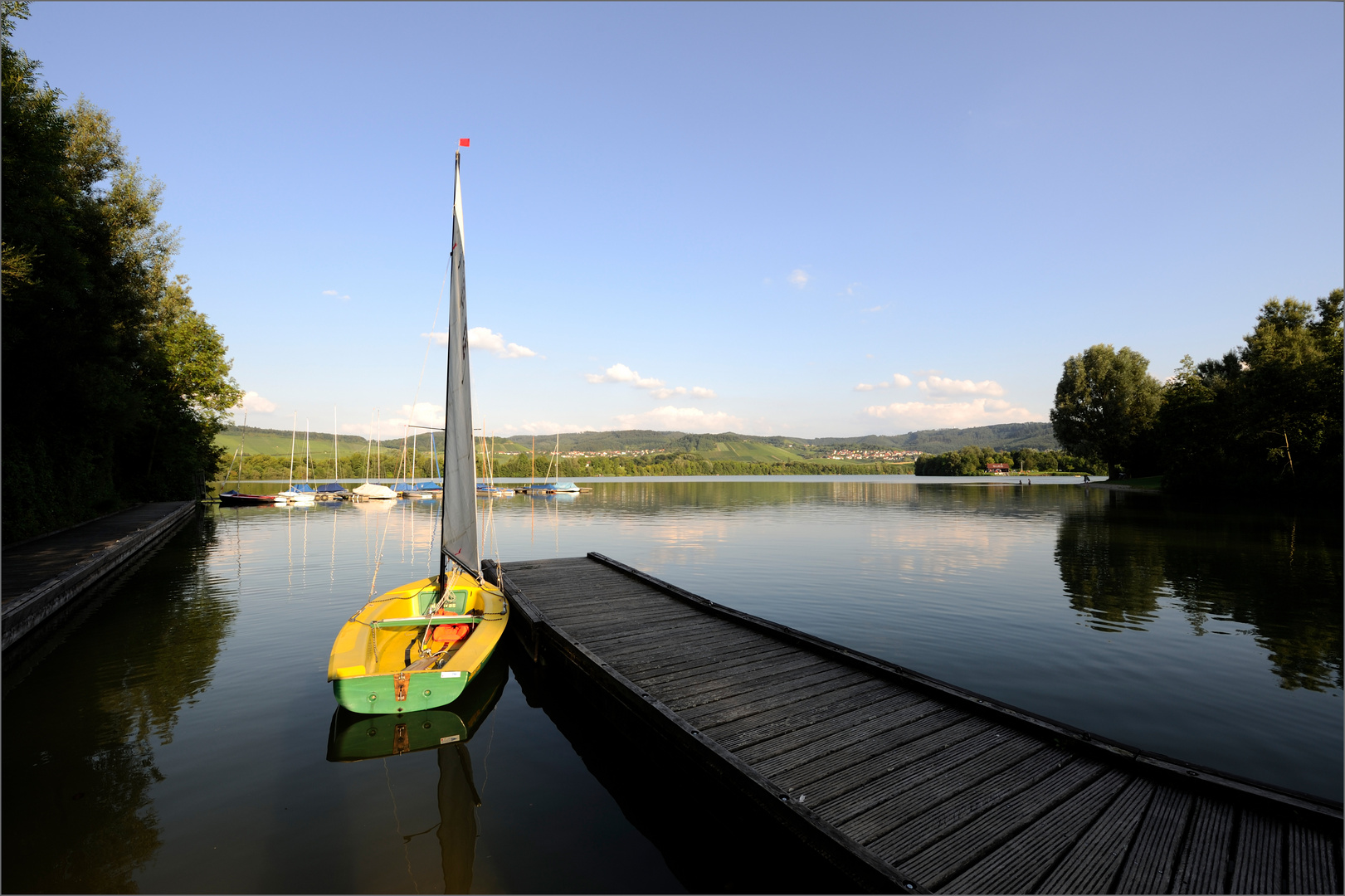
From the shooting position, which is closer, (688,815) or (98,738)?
(688,815)

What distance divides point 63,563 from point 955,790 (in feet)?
65.6

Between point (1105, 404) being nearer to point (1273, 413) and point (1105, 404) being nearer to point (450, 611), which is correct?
point (1273, 413)

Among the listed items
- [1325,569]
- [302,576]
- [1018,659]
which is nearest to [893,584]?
[1018,659]

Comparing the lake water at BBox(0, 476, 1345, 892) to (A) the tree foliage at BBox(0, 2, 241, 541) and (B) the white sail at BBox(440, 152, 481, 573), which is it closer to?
(B) the white sail at BBox(440, 152, 481, 573)

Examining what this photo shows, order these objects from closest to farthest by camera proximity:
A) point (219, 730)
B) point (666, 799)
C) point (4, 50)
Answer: point (666, 799), point (219, 730), point (4, 50)

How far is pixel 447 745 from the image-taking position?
7.17 meters

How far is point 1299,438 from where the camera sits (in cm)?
4066

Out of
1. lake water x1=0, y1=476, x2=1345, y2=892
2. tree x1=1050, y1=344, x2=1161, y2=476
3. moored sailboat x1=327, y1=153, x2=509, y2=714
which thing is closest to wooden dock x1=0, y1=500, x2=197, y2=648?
lake water x1=0, y1=476, x2=1345, y2=892

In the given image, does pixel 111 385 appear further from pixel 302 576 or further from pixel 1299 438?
pixel 1299 438

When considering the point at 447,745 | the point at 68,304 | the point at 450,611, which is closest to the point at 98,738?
the point at 447,745

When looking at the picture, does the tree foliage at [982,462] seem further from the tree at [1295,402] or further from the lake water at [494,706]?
the lake water at [494,706]

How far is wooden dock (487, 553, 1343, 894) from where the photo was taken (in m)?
3.82

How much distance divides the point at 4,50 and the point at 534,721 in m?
20.5

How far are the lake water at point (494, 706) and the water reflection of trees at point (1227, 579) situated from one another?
11 centimetres
